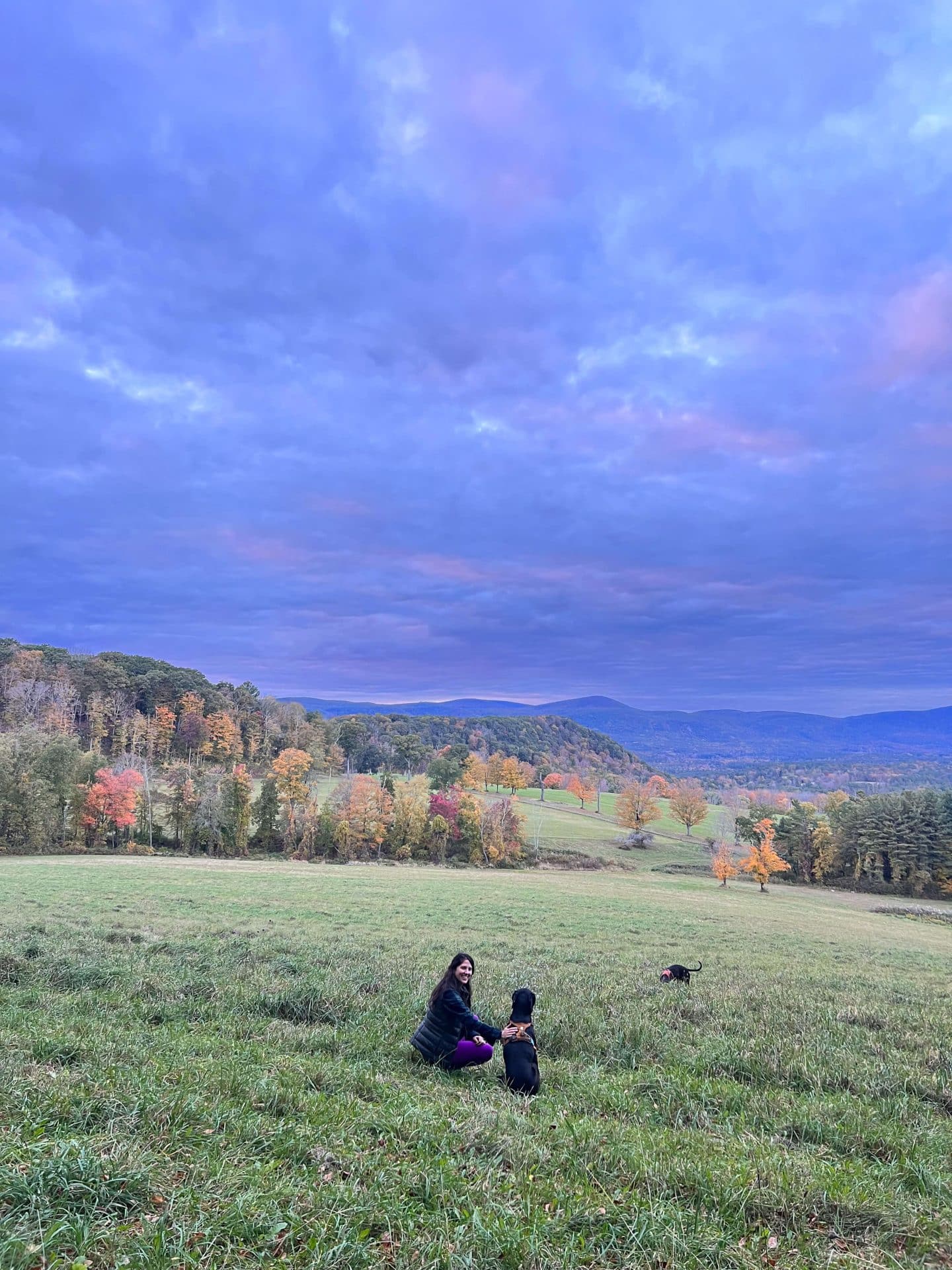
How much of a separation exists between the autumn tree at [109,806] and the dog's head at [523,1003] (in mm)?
63492

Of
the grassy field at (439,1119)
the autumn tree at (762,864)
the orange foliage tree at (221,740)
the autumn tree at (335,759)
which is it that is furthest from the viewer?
the autumn tree at (335,759)

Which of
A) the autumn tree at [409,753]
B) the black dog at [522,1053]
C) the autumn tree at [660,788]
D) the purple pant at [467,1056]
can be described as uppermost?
the autumn tree at [409,753]

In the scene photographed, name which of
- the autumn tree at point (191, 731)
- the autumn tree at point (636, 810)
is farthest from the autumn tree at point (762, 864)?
the autumn tree at point (191, 731)

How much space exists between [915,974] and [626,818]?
77412 mm

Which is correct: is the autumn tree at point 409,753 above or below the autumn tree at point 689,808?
above

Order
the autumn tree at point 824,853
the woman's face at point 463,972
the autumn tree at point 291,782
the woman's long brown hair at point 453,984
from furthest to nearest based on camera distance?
the autumn tree at point 824,853
the autumn tree at point 291,782
the woman's face at point 463,972
the woman's long brown hair at point 453,984

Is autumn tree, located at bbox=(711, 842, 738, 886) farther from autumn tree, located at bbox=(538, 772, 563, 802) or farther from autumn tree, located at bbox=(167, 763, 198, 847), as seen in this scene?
autumn tree, located at bbox=(538, 772, 563, 802)

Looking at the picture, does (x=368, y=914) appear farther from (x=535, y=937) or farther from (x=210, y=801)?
(x=210, y=801)

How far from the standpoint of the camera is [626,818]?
3565 inches

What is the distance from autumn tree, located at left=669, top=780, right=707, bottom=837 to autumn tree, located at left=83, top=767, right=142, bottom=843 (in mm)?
76486

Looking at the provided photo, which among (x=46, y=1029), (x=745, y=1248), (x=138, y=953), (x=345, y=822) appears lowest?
(x=345, y=822)

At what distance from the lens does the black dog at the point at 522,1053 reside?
21.3 feet

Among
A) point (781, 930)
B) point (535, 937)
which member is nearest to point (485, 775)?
point (781, 930)

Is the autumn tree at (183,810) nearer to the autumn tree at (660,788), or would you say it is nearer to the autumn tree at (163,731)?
the autumn tree at (163,731)
